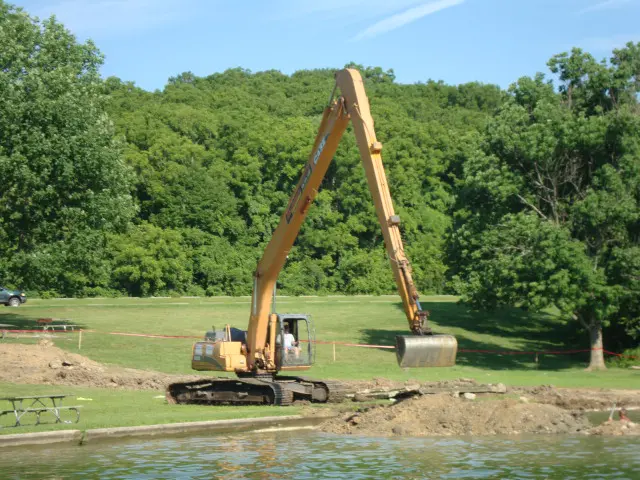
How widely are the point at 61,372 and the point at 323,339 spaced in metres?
19.8

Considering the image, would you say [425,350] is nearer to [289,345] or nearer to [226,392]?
[289,345]

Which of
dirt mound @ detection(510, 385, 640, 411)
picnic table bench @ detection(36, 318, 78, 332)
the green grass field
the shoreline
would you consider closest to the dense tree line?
picnic table bench @ detection(36, 318, 78, 332)

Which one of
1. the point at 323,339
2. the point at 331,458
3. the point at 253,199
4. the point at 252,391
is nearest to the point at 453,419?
the point at 331,458

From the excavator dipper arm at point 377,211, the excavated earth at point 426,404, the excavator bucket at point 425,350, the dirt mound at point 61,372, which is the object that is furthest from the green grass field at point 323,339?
the excavator bucket at point 425,350

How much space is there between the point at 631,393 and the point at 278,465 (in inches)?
704

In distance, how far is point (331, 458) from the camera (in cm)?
1850

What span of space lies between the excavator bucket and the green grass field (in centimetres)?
666

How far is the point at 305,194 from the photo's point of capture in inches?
1027

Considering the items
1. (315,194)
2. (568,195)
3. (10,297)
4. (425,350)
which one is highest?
(568,195)

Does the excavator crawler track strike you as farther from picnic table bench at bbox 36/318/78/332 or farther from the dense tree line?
picnic table bench at bbox 36/318/78/332

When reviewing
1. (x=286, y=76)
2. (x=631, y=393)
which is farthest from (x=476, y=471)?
(x=286, y=76)

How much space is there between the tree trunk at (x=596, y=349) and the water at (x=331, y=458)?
73.3 ft

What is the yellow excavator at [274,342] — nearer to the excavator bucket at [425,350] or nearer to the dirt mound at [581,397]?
the dirt mound at [581,397]

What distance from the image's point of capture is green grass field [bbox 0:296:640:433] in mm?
27766
